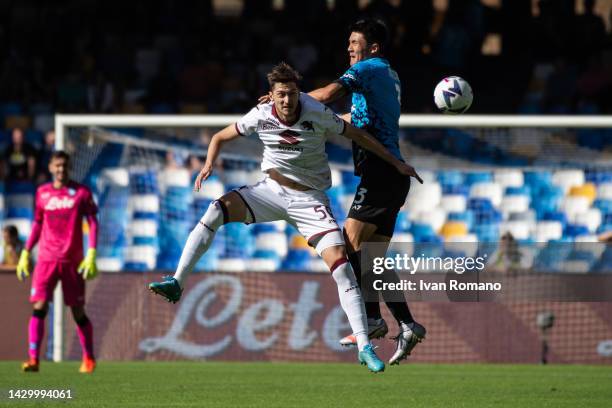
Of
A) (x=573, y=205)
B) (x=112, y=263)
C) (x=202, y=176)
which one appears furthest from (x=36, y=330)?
(x=573, y=205)

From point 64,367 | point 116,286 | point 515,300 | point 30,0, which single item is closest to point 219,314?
point 116,286

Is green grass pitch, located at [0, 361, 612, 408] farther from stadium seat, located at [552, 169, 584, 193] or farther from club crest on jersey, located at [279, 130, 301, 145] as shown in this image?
stadium seat, located at [552, 169, 584, 193]

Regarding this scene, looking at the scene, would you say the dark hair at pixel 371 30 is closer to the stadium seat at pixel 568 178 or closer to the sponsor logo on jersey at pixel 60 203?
the sponsor logo on jersey at pixel 60 203

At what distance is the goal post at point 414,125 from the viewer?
16703mm

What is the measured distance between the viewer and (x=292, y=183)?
1016 cm

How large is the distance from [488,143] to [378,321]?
24.9ft

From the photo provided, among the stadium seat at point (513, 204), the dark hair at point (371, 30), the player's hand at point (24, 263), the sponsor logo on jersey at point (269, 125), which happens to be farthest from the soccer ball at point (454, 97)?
the stadium seat at point (513, 204)

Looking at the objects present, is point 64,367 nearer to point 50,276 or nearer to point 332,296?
point 50,276

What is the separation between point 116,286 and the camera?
17.1m

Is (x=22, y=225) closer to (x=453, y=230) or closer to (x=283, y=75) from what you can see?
(x=453, y=230)

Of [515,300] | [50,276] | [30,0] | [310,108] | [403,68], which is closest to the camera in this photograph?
[310,108]

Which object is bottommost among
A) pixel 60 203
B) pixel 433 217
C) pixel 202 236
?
pixel 433 217

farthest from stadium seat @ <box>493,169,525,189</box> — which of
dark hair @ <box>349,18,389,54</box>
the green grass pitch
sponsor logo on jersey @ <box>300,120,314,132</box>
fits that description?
sponsor logo on jersey @ <box>300,120,314,132</box>

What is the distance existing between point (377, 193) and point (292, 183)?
678 mm
